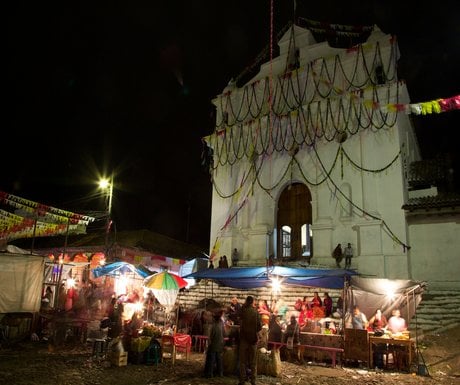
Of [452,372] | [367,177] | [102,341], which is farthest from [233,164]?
[452,372]

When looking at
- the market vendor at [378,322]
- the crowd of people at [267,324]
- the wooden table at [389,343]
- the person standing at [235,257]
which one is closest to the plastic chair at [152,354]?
the crowd of people at [267,324]

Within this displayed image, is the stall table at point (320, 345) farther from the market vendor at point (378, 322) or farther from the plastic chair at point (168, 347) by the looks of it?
the plastic chair at point (168, 347)

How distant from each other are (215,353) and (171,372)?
128cm

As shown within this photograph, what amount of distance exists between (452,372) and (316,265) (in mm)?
9119

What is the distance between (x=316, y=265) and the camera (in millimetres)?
19438

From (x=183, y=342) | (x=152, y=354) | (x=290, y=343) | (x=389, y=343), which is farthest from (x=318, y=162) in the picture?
(x=152, y=354)

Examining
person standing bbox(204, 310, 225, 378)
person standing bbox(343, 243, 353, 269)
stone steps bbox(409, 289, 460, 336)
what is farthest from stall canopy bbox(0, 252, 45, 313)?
stone steps bbox(409, 289, 460, 336)

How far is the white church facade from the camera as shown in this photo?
1858 cm

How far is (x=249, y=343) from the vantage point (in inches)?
352

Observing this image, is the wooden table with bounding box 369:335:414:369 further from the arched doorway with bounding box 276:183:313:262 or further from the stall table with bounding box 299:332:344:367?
the arched doorway with bounding box 276:183:313:262

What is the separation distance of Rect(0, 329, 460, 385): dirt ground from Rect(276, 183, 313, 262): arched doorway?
31.2 feet

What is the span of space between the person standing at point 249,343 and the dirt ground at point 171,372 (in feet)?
1.87

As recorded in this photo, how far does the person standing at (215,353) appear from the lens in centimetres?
951

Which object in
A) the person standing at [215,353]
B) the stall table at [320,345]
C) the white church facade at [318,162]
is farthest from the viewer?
the white church facade at [318,162]
